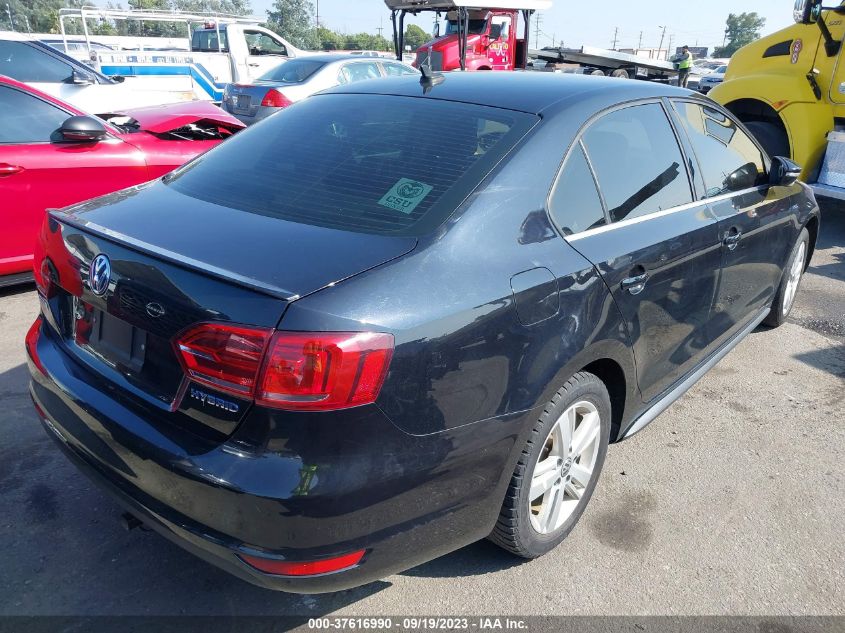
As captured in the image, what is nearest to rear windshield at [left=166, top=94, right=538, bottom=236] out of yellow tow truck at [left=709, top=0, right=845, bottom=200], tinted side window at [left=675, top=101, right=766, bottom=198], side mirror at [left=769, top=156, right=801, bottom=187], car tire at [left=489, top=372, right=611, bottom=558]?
car tire at [left=489, top=372, right=611, bottom=558]

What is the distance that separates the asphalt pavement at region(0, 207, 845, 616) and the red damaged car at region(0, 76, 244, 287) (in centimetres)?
134

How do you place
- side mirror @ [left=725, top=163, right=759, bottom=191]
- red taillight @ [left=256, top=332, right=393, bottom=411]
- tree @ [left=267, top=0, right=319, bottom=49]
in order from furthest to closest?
tree @ [left=267, top=0, right=319, bottom=49] < side mirror @ [left=725, top=163, right=759, bottom=191] < red taillight @ [left=256, top=332, right=393, bottom=411]

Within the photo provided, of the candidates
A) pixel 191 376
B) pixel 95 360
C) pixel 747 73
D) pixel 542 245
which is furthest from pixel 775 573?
pixel 747 73

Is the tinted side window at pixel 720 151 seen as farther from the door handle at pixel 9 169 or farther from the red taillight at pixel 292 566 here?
the door handle at pixel 9 169

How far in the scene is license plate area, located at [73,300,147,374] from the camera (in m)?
1.98

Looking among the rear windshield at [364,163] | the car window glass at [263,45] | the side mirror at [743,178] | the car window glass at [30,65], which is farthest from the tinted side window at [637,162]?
the car window glass at [263,45]

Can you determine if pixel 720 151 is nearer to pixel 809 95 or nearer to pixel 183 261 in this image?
pixel 183 261

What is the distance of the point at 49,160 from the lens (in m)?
4.58

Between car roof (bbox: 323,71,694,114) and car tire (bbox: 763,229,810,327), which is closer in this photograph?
car roof (bbox: 323,71,694,114)

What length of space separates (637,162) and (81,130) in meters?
3.77

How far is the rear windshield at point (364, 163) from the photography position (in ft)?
7.11

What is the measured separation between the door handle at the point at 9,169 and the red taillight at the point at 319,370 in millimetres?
3717

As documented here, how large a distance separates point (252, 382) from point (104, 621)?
114 centimetres

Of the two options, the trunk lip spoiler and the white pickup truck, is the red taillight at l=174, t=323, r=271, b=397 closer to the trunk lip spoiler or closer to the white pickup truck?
the trunk lip spoiler
